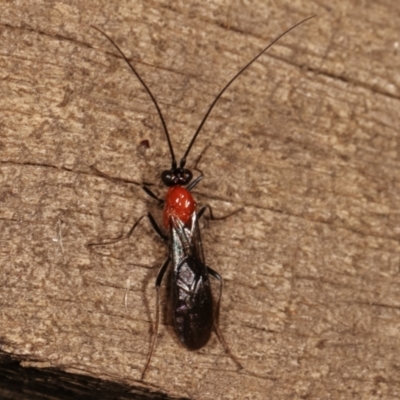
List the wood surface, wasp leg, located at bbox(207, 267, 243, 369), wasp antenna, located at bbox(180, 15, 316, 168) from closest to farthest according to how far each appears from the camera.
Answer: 1. the wood surface
2. wasp leg, located at bbox(207, 267, 243, 369)
3. wasp antenna, located at bbox(180, 15, 316, 168)

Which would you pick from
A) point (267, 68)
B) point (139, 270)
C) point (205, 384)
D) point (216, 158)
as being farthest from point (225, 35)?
point (205, 384)

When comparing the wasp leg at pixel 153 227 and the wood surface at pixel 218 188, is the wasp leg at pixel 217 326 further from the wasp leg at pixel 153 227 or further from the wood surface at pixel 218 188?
the wasp leg at pixel 153 227

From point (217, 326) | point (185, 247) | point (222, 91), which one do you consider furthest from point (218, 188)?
point (217, 326)

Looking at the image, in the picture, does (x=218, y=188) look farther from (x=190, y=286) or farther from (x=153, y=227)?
(x=190, y=286)

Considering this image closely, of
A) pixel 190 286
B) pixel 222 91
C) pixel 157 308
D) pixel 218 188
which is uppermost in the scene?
pixel 222 91

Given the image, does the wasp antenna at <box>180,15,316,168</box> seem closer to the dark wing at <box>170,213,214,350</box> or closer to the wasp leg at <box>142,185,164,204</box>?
the wasp leg at <box>142,185,164,204</box>

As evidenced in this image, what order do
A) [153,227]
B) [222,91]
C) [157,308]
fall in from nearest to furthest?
[157,308] → [153,227] → [222,91]

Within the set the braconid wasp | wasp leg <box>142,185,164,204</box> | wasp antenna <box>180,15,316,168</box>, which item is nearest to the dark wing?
the braconid wasp
